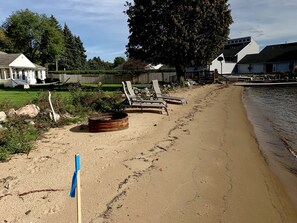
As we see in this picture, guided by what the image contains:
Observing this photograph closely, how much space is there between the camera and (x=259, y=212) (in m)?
4.70

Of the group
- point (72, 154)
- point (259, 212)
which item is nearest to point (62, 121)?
point (72, 154)

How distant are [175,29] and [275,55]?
38.5m

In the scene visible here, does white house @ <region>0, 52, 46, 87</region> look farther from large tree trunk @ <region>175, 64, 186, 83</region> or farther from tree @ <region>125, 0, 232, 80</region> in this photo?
large tree trunk @ <region>175, 64, 186, 83</region>

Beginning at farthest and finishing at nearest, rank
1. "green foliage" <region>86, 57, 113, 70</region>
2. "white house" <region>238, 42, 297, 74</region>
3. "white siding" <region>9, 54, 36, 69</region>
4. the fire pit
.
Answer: "green foliage" <region>86, 57, 113, 70</region> < "white house" <region>238, 42, 297, 74</region> < "white siding" <region>9, 54, 36, 69</region> < the fire pit

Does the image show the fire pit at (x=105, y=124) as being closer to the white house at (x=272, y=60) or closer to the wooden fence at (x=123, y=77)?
the wooden fence at (x=123, y=77)

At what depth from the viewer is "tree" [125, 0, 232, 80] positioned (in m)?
28.8

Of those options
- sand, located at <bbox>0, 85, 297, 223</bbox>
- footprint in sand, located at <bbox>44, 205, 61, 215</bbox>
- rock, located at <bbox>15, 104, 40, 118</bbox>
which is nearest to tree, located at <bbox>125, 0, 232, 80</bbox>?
rock, located at <bbox>15, 104, 40, 118</bbox>

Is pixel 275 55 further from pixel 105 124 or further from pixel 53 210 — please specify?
pixel 53 210

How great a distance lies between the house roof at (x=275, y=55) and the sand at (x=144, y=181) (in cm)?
5455

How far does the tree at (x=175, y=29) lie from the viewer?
94.4 ft

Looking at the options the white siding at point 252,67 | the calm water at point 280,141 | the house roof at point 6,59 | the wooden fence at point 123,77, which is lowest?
the calm water at point 280,141

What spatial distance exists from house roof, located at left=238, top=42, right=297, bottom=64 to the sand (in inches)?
2148

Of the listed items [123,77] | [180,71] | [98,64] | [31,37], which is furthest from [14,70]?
[98,64]

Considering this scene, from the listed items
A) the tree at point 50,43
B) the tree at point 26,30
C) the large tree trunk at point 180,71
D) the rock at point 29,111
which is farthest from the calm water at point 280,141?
the tree at point 26,30
